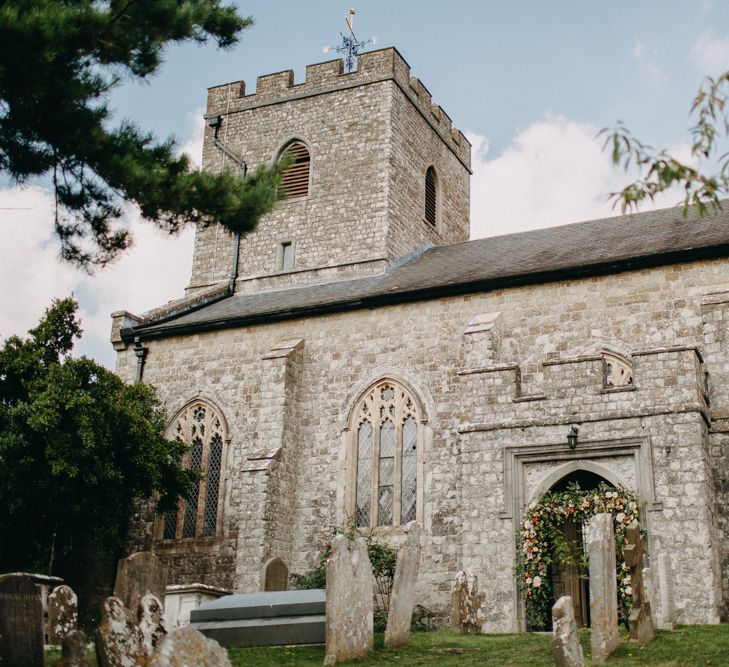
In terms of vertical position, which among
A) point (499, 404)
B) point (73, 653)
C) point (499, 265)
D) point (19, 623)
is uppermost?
point (499, 265)

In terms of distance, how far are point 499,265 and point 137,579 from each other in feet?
41.6

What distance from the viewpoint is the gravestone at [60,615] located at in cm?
1074

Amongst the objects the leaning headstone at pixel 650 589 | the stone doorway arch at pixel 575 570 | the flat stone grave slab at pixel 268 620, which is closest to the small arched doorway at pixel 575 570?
the stone doorway arch at pixel 575 570

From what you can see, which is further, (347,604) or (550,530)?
(550,530)

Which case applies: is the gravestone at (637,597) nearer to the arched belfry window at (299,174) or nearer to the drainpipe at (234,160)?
the drainpipe at (234,160)

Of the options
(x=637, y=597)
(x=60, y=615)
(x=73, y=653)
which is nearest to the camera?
(x=73, y=653)

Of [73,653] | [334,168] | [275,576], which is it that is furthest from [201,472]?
[73,653]

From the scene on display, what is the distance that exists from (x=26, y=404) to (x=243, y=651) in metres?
8.47

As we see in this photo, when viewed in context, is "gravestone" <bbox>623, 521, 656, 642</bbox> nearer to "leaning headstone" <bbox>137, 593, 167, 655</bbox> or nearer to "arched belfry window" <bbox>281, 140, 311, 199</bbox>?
"leaning headstone" <bbox>137, 593, 167, 655</bbox>

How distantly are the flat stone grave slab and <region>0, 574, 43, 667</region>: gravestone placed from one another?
2.96 m

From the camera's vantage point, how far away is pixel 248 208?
11.8m

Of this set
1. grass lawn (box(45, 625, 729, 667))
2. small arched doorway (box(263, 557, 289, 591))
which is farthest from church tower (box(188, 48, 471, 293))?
grass lawn (box(45, 625, 729, 667))

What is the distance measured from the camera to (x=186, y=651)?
26.6 ft

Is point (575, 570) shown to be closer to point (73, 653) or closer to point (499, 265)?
point (499, 265)
